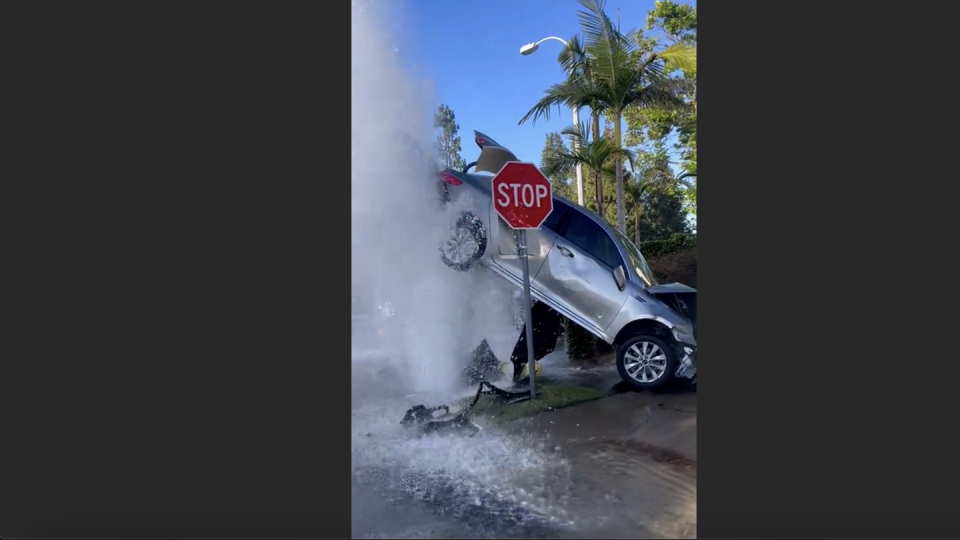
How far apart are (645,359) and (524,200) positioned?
2232mm

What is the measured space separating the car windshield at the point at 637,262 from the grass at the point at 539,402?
142 centimetres

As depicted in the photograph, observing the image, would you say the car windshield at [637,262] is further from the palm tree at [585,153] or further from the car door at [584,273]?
Result: the palm tree at [585,153]

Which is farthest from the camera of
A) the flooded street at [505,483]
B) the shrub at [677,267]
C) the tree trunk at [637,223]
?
the tree trunk at [637,223]

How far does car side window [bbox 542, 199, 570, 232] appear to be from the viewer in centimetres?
632

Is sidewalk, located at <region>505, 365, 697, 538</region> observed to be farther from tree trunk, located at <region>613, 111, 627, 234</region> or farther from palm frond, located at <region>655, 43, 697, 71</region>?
palm frond, located at <region>655, 43, 697, 71</region>

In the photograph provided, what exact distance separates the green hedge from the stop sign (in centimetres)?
323

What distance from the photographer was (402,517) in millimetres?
3908

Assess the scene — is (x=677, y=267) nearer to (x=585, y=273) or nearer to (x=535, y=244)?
(x=585, y=273)

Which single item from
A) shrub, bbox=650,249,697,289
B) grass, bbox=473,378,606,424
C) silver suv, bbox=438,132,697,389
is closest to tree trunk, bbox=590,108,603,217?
silver suv, bbox=438,132,697,389

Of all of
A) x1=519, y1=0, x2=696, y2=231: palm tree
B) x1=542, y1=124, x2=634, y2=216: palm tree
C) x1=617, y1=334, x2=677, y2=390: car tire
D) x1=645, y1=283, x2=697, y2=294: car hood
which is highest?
x1=519, y1=0, x2=696, y2=231: palm tree

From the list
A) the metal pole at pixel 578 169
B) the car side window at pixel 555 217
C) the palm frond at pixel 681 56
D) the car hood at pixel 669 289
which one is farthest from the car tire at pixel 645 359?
the palm frond at pixel 681 56

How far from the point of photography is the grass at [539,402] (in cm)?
577

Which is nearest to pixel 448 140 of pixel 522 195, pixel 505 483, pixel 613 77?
pixel 522 195

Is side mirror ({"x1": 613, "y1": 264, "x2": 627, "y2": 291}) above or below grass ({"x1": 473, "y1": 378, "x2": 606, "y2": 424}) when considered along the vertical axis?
above
